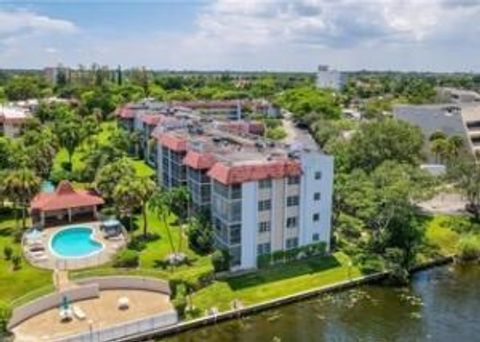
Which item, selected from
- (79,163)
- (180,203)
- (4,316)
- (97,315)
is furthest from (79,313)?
(79,163)

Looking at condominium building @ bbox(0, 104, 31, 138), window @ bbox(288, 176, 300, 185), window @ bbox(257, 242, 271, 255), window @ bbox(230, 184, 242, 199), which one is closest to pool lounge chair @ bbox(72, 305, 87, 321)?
window @ bbox(230, 184, 242, 199)

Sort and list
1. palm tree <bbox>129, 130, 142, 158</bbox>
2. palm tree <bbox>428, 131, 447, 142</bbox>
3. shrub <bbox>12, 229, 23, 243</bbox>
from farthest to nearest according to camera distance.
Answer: palm tree <bbox>129, 130, 142, 158</bbox>
palm tree <bbox>428, 131, 447, 142</bbox>
shrub <bbox>12, 229, 23, 243</bbox>

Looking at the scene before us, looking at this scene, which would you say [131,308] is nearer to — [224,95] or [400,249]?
[400,249]

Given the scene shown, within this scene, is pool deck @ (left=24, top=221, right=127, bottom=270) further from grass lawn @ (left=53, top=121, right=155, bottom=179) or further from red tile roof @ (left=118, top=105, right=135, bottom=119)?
red tile roof @ (left=118, top=105, right=135, bottom=119)

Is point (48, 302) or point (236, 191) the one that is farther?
Answer: point (236, 191)

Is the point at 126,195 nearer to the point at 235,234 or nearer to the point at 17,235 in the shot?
the point at 235,234

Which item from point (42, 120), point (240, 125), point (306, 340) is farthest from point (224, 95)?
point (306, 340)
